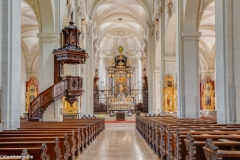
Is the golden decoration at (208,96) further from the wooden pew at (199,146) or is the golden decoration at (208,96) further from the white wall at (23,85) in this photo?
the wooden pew at (199,146)

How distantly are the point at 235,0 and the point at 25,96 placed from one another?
21.3 meters

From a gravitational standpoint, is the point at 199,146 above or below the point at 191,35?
below

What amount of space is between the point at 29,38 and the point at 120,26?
12.7 metres

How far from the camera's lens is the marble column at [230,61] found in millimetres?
7836

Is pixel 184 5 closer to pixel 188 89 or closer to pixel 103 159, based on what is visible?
pixel 188 89

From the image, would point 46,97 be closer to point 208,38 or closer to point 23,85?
point 23,85

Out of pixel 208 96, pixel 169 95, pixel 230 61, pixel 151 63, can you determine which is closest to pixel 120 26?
pixel 151 63

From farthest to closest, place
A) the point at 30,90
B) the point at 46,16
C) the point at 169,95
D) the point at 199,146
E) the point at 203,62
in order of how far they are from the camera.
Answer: the point at 203,62 < the point at 30,90 < the point at 169,95 < the point at 46,16 < the point at 199,146

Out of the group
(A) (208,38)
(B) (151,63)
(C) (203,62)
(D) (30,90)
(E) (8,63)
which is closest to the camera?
(E) (8,63)

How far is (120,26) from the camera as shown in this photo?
35.2 metres

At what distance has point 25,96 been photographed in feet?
85.3

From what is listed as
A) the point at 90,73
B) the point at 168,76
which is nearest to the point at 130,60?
the point at 90,73

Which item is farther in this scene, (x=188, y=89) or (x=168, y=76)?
(x=168, y=76)

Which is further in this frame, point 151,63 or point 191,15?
point 151,63
